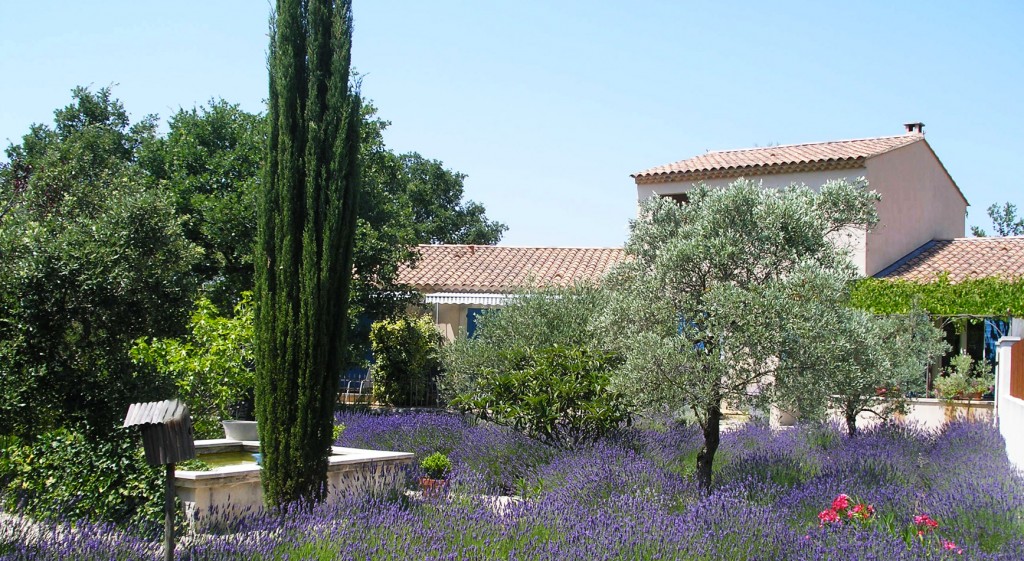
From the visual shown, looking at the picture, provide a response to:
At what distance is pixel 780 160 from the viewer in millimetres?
21375

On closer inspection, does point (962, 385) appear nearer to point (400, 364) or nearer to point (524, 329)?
point (524, 329)

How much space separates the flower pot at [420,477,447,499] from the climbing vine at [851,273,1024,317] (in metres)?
11.5

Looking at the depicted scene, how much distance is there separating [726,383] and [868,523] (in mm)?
1797

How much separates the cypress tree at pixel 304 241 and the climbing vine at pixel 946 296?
12.9 m

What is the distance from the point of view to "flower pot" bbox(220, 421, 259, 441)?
10.6m

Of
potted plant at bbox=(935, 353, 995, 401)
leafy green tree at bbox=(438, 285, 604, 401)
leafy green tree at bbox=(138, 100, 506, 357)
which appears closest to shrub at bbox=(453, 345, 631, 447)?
leafy green tree at bbox=(438, 285, 604, 401)

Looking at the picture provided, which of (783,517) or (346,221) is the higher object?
(346,221)

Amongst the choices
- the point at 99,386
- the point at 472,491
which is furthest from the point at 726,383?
the point at 99,386

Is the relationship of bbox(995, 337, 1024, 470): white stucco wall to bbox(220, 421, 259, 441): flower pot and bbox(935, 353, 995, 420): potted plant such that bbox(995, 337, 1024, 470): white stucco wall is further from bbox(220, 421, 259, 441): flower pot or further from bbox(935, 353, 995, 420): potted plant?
bbox(220, 421, 259, 441): flower pot

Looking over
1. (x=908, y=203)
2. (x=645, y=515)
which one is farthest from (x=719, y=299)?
(x=908, y=203)

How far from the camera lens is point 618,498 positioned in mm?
7746

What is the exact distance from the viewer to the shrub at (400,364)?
23.6 m

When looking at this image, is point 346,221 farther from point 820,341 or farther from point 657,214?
point 820,341

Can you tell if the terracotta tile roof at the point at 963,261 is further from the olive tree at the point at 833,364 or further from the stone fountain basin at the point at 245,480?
the stone fountain basin at the point at 245,480
